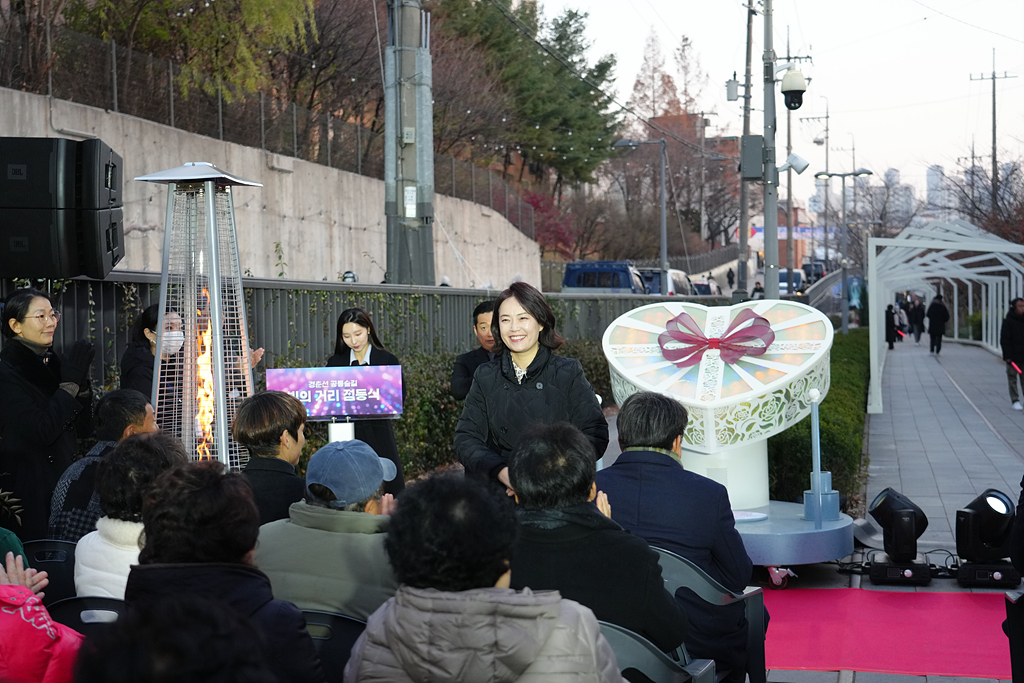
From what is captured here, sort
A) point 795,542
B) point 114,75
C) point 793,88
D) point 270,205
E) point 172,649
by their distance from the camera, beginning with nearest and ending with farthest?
1. point 172,649
2. point 795,542
3. point 114,75
4. point 793,88
5. point 270,205

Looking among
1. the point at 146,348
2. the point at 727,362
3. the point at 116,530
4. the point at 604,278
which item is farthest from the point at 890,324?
Result: the point at 116,530

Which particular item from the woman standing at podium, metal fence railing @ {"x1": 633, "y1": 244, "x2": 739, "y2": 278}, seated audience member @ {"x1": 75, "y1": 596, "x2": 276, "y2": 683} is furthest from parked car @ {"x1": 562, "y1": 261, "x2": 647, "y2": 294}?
seated audience member @ {"x1": 75, "y1": 596, "x2": 276, "y2": 683}

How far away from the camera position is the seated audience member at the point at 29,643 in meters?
2.55

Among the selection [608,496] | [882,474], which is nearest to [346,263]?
[882,474]

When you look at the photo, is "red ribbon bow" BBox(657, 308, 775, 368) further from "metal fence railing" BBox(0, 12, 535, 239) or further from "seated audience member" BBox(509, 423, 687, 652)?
"metal fence railing" BBox(0, 12, 535, 239)

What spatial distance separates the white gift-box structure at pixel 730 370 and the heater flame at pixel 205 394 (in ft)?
8.32

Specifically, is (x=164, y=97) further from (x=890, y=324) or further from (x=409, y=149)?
(x=890, y=324)

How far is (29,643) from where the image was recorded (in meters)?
2.57

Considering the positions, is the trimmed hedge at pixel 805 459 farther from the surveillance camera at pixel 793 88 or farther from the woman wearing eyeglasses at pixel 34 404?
the surveillance camera at pixel 793 88

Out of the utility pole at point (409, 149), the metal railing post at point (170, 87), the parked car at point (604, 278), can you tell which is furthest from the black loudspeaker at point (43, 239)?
the parked car at point (604, 278)

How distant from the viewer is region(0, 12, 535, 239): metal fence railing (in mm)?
13477

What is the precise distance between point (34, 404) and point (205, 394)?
3.88ft

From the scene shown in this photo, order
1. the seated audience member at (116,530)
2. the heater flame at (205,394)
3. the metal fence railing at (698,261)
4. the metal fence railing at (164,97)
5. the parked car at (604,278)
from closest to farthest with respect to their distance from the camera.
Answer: the seated audience member at (116,530) < the heater flame at (205,394) < the metal fence railing at (164,97) < the parked car at (604,278) < the metal fence railing at (698,261)

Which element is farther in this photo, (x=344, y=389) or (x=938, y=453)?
(x=938, y=453)
